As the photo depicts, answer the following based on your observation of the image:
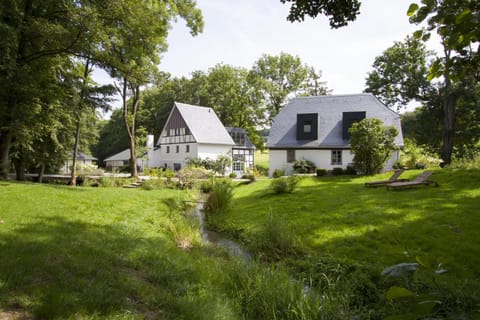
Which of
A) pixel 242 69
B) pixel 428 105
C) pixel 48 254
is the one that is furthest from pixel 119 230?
pixel 242 69

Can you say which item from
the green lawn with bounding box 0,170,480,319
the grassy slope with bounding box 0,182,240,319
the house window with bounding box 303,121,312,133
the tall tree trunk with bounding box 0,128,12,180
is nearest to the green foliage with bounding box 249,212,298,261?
the green lawn with bounding box 0,170,480,319

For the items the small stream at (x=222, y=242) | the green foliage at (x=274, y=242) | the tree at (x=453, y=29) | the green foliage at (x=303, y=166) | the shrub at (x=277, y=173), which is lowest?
the small stream at (x=222, y=242)

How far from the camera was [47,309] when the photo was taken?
130 inches

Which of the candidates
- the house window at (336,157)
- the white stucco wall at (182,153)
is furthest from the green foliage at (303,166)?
the white stucco wall at (182,153)

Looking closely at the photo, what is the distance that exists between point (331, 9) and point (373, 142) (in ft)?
44.0

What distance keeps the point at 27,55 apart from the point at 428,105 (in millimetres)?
29357

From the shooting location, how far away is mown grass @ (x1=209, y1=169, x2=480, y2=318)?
16.1 ft

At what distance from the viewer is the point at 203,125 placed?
34906 mm

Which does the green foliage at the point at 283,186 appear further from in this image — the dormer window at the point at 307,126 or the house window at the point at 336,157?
the dormer window at the point at 307,126

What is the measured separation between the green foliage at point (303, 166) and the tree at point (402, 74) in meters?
12.0

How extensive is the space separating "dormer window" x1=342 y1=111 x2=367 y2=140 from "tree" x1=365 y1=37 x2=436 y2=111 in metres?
7.50

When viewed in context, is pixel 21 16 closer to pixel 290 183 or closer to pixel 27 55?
pixel 27 55

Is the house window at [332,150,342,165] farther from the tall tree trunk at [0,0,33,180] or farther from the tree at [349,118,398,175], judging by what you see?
the tall tree trunk at [0,0,33,180]

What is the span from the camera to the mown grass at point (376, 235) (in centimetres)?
491
